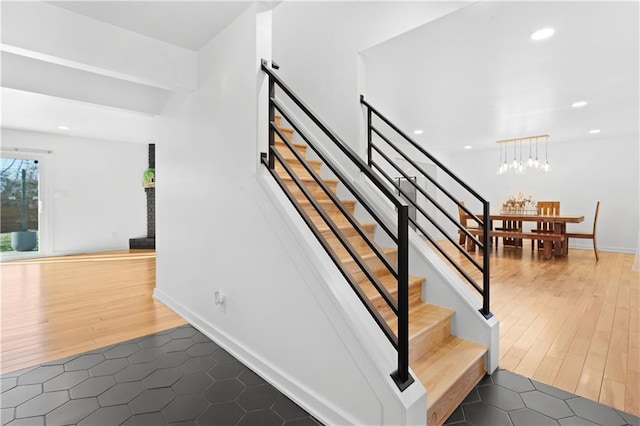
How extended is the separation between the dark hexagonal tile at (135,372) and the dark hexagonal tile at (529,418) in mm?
2073

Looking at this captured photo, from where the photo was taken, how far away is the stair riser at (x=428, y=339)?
176 cm

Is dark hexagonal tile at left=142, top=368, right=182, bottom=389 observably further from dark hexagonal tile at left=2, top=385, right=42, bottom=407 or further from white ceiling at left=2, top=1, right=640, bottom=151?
white ceiling at left=2, top=1, right=640, bottom=151

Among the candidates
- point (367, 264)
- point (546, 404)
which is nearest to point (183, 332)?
point (367, 264)

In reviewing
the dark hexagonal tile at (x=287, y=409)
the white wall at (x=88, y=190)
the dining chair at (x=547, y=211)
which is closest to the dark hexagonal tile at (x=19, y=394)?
the dark hexagonal tile at (x=287, y=409)

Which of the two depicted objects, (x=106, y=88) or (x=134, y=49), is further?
(x=106, y=88)

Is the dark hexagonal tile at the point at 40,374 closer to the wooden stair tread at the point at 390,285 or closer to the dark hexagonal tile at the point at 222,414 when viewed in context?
the dark hexagonal tile at the point at 222,414

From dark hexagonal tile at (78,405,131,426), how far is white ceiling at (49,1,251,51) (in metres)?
2.40

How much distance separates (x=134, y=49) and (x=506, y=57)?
3375mm

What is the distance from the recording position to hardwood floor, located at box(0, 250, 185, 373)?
235 cm

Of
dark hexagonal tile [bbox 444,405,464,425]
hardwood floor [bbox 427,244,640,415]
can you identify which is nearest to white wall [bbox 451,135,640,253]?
hardwood floor [bbox 427,244,640,415]

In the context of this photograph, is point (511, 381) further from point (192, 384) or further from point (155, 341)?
point (155, 341)

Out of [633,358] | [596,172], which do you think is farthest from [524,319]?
[596,172]

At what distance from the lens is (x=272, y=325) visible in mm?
1904

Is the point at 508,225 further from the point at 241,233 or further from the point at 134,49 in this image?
the point at 134,49
